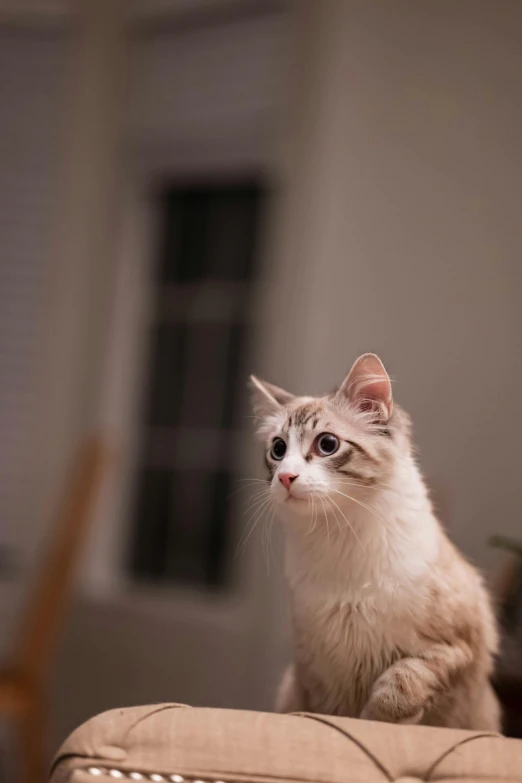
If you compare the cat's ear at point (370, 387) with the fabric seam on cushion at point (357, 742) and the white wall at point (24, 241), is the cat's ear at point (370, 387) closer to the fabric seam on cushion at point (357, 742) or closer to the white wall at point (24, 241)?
the fabric seam on cushion at point (357, 742)

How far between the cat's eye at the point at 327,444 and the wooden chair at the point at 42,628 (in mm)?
1605

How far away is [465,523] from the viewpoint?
2.50 m

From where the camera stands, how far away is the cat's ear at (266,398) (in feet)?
3.87

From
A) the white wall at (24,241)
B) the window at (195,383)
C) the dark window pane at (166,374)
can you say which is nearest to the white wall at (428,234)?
the window at (195,383)

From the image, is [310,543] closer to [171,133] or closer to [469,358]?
[469,358]

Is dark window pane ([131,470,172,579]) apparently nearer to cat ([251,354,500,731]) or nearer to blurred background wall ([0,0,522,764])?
blurred background wall ([0,0,522,764])

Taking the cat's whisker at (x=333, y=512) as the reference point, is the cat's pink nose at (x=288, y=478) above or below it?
above

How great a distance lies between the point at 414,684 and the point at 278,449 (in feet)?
1.15

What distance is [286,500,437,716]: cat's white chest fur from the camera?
981 mm

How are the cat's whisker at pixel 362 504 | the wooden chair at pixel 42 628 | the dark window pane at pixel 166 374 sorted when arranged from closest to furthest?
the cat's whisker at pixel 362 504 → the wooden chair at pixel 42 628 → the dark window pane at pixel 166 374

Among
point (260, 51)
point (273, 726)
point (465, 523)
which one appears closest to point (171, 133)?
point (260, 51)

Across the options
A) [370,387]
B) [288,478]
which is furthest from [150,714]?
[370,387]

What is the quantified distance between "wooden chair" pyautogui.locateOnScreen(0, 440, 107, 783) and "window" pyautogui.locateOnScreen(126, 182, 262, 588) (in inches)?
34.5

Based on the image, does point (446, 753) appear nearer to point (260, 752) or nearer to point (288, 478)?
point (260, 752)
